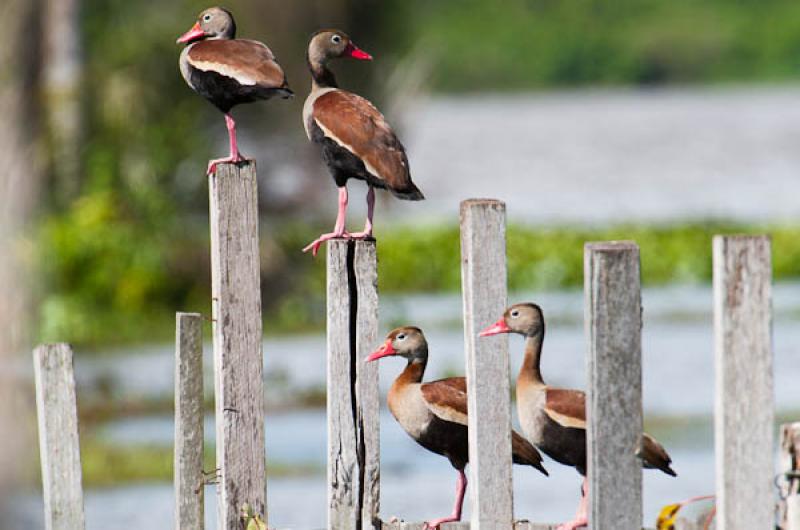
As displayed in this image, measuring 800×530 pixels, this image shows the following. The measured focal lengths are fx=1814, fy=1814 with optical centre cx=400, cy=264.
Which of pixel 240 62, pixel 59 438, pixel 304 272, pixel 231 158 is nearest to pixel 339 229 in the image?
pixel 231 158

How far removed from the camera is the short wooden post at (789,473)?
3773 mm

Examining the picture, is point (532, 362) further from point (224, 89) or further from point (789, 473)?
point (224, 89)

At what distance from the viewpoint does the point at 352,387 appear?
390 cm

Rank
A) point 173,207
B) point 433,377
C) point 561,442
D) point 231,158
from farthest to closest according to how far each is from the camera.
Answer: point 173,207, point 433,377, point 231,158, point 561,442

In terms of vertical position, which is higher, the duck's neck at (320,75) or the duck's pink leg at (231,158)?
the duck's neck at (320,75)

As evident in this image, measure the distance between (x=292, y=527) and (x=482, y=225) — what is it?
5.59 m

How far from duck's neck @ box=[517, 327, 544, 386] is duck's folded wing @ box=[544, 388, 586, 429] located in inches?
2.4

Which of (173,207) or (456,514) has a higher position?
(173,207)

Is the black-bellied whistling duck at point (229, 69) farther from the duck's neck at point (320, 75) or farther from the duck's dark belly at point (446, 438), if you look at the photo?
the duck's dark belly at point (446, 438)

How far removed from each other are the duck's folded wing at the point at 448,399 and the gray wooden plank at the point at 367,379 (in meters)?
0.24

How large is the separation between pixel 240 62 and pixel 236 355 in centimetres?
76

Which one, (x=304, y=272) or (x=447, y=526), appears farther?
(x=304, y=272)

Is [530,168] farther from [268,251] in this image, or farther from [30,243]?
[30,243]

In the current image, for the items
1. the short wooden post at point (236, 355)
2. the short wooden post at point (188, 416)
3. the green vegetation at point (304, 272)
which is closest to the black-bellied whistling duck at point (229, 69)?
the short wooden post at point (236, 355)
